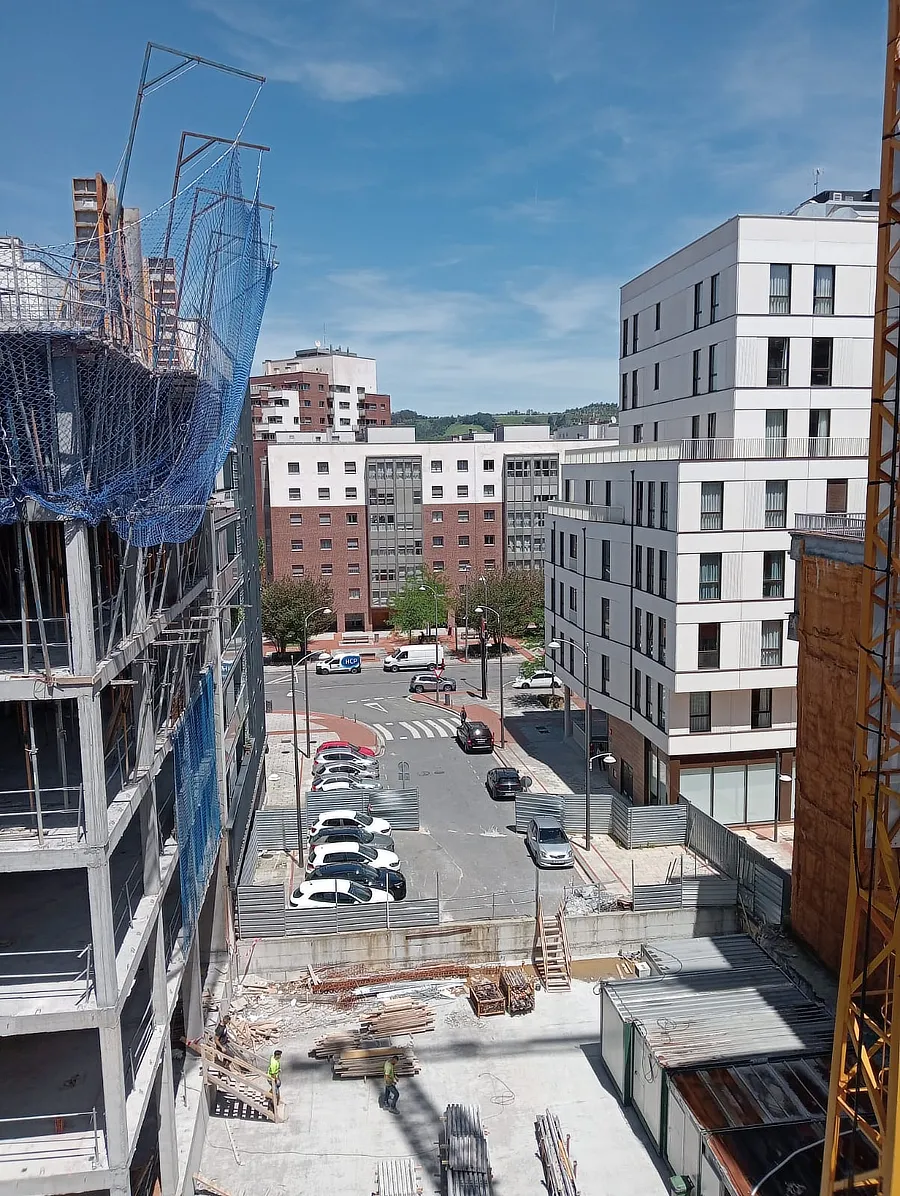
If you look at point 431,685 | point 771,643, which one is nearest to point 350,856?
point 771,643

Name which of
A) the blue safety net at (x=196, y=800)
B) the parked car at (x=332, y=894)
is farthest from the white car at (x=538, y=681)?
the blue safety net at (x=196, y=800)

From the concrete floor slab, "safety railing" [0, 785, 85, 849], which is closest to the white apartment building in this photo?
the concrete floor slab

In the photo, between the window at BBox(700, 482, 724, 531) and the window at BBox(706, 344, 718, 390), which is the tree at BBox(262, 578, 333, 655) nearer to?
the window at BBox(706, 344, 718, 390)

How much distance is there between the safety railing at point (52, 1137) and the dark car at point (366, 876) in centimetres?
1223

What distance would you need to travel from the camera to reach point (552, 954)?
2030 cm

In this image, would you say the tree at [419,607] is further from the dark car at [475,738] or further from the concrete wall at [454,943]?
the concrete wall at [454,943]

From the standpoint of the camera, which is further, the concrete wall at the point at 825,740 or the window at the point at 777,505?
the window at the point at 777,505

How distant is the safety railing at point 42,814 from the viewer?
1028 centimetres

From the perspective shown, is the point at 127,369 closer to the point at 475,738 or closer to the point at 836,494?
the point at 836,494

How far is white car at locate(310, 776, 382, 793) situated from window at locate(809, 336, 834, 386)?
62.1 ft

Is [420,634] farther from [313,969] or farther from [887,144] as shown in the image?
[887,144]

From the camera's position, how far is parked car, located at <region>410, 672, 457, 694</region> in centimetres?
4666

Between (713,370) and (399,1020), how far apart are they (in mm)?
20666

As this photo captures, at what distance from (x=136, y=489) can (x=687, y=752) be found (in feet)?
65.1
